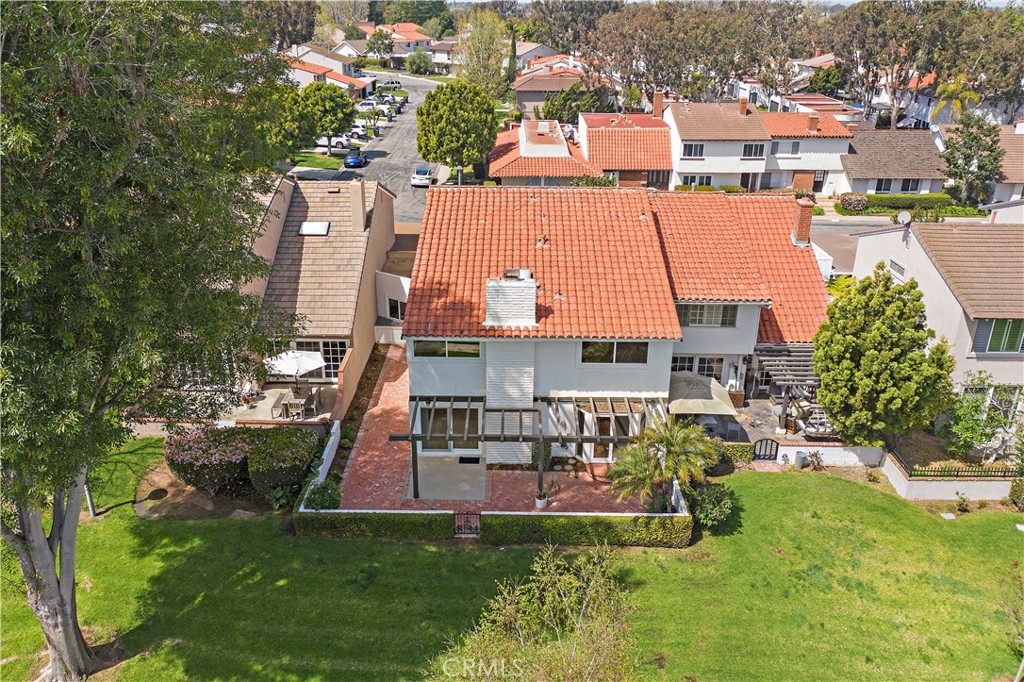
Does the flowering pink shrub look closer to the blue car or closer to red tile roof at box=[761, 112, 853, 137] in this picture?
the blue car

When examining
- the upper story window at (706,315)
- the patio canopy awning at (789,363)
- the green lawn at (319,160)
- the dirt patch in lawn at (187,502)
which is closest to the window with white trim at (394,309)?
the dirt patch in lawn at (187,502)


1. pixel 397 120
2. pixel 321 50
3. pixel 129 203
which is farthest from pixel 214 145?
pixel 321 50

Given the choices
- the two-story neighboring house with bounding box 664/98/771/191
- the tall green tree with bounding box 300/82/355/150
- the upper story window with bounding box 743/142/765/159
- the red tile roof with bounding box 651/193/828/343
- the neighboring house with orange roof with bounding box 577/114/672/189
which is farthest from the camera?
the tall green tree with bounding box 300/82/355/150

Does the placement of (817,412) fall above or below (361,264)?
below

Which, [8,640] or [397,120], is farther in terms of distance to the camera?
[397,120]

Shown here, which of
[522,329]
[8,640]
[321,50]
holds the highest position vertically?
[321,50]

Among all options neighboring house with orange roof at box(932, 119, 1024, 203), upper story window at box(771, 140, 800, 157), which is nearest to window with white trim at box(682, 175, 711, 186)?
upper story window at box(771, 140, 800, 157)

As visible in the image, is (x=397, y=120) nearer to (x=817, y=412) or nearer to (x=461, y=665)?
(x=817, y=412)
